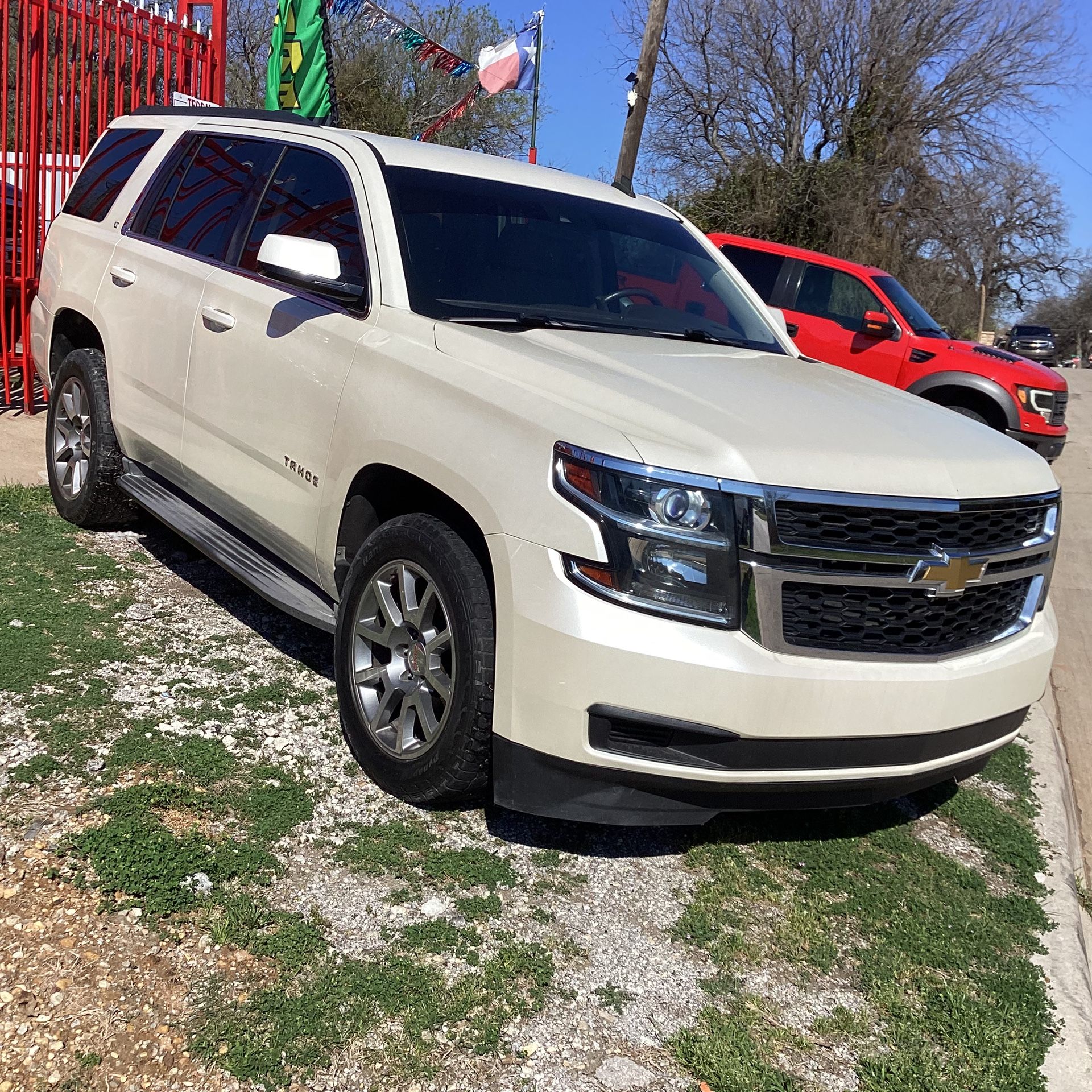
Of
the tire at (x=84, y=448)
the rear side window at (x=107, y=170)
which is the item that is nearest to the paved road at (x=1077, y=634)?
the tire at (x=84, y=448)

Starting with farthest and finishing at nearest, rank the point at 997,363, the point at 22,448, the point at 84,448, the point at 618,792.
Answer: the point at 997,363, the point at 22,448, the point at 84,448, the point at 618,792

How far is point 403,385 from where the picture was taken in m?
3.33

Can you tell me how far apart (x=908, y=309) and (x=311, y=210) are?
8.22 meters

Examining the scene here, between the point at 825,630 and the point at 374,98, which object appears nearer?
the point at 825,630

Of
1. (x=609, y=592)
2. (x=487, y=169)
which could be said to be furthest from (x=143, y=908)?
(x=487, y=169)

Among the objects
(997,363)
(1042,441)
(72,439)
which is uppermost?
(997,363)

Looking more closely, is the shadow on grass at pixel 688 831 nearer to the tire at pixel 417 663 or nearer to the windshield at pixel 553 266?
the tire at pixel 417 663

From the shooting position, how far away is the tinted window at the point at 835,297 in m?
Answer: 10.8

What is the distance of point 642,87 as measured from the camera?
40.5ft

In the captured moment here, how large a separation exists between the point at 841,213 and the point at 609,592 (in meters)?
28.6

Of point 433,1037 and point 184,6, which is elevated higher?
point 184,6

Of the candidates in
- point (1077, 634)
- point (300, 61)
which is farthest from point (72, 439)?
point (1077, 634)

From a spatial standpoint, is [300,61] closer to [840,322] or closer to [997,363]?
[840,322]

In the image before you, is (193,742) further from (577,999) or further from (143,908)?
(577,999)
